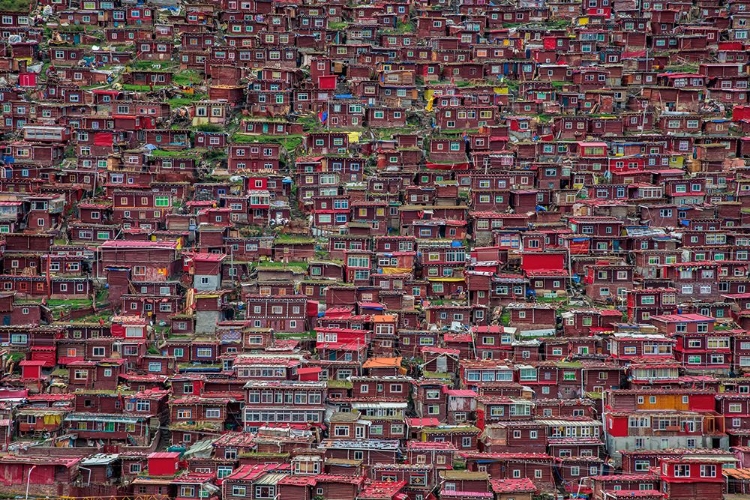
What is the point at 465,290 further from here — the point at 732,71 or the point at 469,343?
the point at 732,71

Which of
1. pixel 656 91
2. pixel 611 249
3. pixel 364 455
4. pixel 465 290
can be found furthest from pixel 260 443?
pixel 656 91

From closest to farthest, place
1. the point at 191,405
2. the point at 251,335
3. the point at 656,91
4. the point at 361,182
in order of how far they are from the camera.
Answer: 1. the point at 191,405
2. the point at 251,335
3. the point at 361,182
4. the point at 656,91

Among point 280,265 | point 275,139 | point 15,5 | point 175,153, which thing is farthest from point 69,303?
point 15,5

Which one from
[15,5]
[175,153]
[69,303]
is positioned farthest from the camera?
[15,5]

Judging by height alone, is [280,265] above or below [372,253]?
below

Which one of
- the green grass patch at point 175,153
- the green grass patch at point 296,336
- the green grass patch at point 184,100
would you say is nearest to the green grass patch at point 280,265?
the green grass patch at point 296,336

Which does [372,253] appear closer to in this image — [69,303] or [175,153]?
[69,303]

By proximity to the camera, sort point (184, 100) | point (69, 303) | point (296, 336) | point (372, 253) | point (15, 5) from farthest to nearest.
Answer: point (15, 5)
point (184, 100)
point (372, 253)
point (69, 303)
point (296, 336)

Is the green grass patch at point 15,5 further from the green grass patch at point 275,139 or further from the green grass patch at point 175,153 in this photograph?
the green grass patch at point 175,153

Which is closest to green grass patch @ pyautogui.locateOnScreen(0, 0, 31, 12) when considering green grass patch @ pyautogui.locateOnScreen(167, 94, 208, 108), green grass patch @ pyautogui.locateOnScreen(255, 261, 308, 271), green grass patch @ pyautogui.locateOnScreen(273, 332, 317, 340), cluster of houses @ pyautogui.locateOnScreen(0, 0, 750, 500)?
cluster of houses @ pyautogui.locateOnScreen(0, 0, 750, 500)
